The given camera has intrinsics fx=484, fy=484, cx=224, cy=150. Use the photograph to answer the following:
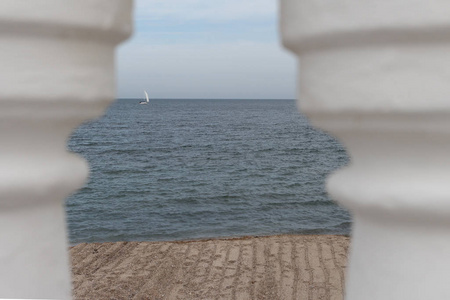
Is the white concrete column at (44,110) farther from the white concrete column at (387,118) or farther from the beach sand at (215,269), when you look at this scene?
the beach sand at (215,269)

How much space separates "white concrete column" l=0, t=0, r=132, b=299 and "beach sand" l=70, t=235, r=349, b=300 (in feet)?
24.4

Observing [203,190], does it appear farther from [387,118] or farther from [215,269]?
[387,118]

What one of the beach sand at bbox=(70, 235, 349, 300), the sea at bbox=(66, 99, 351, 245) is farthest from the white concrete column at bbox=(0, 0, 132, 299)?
the beach sand at bbox=(70, 235, 349, 300)

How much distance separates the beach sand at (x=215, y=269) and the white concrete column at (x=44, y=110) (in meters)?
7.43

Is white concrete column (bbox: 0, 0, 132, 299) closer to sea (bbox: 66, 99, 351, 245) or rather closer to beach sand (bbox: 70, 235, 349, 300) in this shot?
sea (bbox: 66, 99, 351, 245)

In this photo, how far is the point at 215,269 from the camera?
9023 millimetres

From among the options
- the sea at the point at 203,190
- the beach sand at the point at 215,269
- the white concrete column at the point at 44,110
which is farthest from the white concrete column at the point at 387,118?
the beach sand at the point at 215,269

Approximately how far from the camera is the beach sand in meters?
8.02

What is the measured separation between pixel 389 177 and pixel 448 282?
5.6 inches

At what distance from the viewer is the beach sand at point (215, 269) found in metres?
8.02

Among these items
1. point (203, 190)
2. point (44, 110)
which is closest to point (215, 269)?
point (44, 110)

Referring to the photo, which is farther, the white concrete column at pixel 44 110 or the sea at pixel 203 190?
the sea at pixel 203 190

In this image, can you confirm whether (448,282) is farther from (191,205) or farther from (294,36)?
(191,205)

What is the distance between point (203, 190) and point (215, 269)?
13.0 metres
